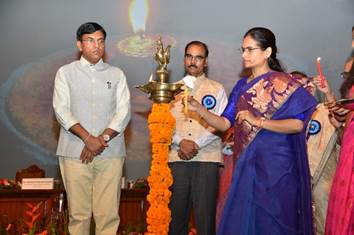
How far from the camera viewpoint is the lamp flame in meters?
6.69

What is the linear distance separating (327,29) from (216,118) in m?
4.18

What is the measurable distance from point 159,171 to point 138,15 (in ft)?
13.5

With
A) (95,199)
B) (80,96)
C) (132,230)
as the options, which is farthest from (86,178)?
(132,230)

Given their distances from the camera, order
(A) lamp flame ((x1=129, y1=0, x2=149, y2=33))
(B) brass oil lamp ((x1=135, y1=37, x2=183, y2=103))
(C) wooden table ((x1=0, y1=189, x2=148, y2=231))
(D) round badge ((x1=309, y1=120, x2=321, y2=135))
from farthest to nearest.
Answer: (A) lamp flame ((x1=129, y1=0, x2=149, y2=33)) → (C) wooden table ((x1=0, y1=189, x2=148, y2=231)) → (D) round badge ((x1=309, y1=120, x2=321, y2=135)) → (B) brass oil lamp ((x1=135, y1=37, x2=183, y2=103))

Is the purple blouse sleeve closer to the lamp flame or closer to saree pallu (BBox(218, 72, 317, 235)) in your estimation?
saree pallu (BBox(218, 72, 317, 235))

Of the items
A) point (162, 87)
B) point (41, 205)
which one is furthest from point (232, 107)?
point (41, 205)

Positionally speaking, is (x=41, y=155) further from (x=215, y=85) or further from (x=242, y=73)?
(x=215, y=85)

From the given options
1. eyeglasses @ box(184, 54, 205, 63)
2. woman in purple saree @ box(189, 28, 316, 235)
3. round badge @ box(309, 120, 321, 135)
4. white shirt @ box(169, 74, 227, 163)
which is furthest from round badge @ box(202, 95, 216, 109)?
round badge @ box(309, 120, 321, 135)

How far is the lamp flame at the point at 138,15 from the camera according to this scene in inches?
263

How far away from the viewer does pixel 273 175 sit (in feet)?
9.71

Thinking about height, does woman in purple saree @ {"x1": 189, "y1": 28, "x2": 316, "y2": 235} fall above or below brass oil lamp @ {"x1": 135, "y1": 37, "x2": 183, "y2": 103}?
below

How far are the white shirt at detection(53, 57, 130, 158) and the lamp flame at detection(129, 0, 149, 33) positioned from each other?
2.99m

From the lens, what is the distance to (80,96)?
3.67 m

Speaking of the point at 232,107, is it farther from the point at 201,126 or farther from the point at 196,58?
the point at 196,58
